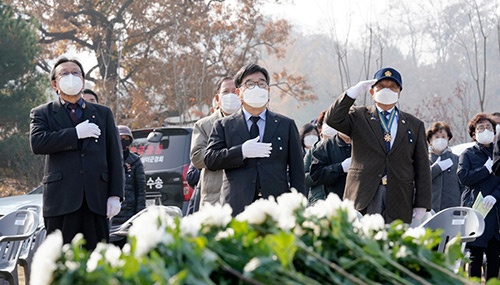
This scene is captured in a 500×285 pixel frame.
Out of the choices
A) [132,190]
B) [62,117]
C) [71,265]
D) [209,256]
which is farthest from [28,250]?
[209,256]

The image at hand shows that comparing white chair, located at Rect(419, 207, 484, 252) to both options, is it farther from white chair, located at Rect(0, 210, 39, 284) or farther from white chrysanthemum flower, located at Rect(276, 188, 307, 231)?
white chrysanthemum flower, located at Rect(276, 188, 307, 231)

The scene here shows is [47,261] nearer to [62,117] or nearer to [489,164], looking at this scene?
[62,117]

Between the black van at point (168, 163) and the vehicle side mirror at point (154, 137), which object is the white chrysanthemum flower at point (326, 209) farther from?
the vehicle side mirror at point (154, 137)

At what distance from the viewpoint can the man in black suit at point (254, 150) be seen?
5816mm

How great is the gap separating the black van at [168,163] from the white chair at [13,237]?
13.6 feet

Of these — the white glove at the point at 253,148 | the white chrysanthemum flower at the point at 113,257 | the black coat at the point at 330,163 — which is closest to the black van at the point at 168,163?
the black coat at the point at 330,163

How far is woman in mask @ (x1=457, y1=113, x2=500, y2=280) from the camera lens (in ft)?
27.8

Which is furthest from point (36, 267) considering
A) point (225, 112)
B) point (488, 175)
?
point (488, 175)

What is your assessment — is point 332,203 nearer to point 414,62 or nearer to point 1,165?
point 1,165

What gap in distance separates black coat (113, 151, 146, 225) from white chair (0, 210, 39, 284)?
2028mm

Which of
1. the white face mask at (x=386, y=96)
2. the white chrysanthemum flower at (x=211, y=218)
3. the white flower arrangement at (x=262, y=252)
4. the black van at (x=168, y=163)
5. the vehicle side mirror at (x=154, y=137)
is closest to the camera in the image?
the white flower arrangement at (x=262, y=252)

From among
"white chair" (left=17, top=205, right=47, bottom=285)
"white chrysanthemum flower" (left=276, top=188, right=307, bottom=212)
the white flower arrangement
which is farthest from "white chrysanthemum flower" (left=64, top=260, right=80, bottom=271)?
"white chair" (left=17, top=205, right=47, bottom=285)

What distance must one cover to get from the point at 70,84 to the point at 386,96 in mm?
2120

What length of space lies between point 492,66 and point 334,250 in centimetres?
4153
